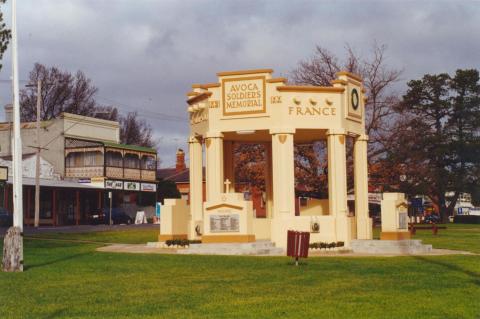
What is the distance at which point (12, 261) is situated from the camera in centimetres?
1859

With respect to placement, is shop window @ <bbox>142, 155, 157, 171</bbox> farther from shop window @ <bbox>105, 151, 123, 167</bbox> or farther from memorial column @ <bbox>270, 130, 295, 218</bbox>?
memorial column @ <bbox>270, 130, 295, 218</bbox>

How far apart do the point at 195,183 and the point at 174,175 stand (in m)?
60.6

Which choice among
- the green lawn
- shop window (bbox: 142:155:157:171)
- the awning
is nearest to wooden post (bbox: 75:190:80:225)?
the awning

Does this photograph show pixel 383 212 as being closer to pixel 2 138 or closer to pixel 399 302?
pixel 399 302

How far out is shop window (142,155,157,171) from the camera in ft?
245

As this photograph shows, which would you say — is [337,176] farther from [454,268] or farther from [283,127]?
[454,268]

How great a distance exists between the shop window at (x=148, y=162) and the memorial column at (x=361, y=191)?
45.2 metres

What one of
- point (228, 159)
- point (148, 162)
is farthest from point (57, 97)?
point (228, 159)

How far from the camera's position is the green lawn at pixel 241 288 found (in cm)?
1188

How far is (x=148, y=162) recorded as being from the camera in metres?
75.1

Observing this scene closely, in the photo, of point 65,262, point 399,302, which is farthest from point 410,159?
point 399,302

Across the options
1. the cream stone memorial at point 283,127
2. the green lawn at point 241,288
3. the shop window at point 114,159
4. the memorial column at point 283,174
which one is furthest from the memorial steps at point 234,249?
the shop window at point 114,159

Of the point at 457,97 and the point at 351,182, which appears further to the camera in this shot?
the point at 457,97

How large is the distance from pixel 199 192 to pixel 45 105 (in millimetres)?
52814
